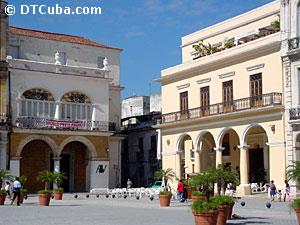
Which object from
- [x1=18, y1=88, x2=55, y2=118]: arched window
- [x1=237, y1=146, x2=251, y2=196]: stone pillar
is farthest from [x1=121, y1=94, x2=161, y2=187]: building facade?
[x1=237, y1=146, x2=251, y2=196]: stone pillar

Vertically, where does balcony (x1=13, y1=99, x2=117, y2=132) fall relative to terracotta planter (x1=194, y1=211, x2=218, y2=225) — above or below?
above

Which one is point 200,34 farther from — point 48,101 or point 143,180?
point 143,180

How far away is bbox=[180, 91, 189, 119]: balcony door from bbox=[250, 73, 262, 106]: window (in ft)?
20.3

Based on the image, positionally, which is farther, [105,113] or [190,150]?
[105,113]

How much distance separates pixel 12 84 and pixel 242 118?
16462 millimetres

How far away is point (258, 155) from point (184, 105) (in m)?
6.17

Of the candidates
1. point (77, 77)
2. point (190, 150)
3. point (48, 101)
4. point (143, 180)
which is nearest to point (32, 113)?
point (48, 101)

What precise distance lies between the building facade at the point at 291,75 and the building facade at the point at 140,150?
811 inches

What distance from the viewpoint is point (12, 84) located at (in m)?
39.7

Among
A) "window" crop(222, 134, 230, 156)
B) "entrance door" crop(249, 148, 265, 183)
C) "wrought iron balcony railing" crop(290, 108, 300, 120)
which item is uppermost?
"wrought iron balcony railing" crop(290, 108, 300, 120)

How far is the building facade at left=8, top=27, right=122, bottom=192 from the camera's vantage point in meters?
40.2

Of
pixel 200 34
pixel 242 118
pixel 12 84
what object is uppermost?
pixel 200 34

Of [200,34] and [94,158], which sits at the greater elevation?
[200,34]

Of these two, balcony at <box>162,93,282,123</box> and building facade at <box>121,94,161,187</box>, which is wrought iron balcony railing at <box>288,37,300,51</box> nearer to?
balcony at <box>162,93,282,123</box>
